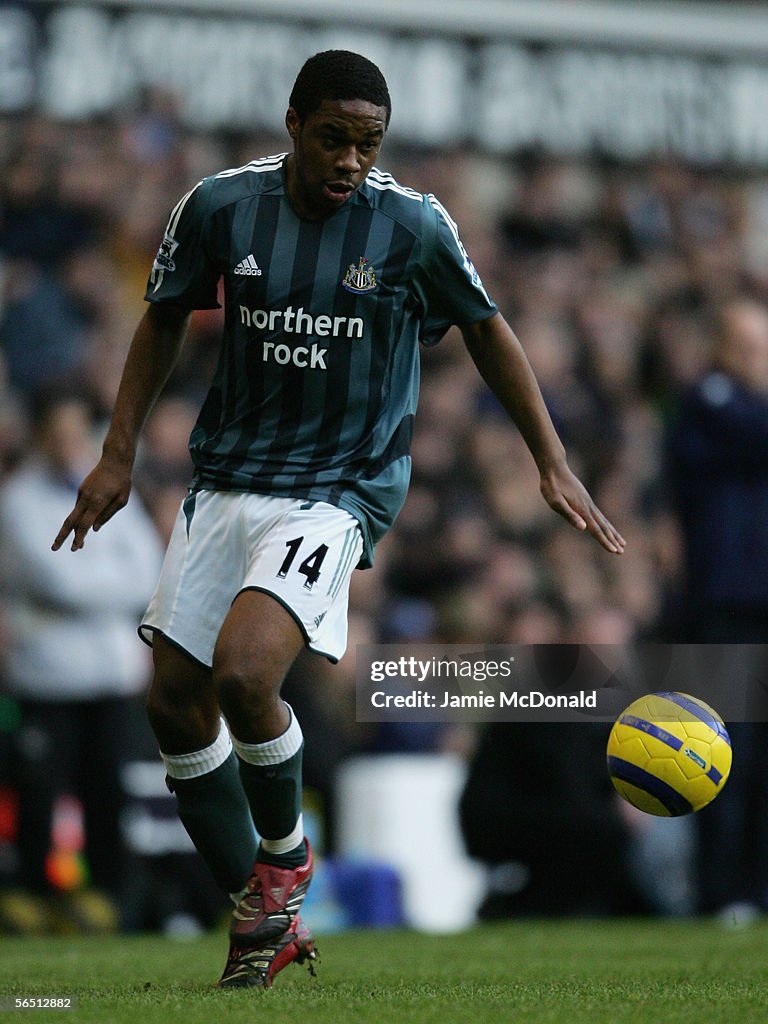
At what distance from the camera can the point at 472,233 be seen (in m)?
11.3

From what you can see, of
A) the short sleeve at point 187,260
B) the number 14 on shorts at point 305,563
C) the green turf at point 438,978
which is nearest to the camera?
the green turf at point 438,978

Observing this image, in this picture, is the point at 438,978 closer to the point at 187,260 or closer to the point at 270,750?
the point at 270,750

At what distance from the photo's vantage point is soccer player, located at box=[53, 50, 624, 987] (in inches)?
177

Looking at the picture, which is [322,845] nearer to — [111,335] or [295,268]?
[111,335]

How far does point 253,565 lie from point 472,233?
708 centimetres

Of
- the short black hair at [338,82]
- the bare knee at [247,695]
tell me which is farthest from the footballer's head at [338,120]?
the bare knee at [247,695]

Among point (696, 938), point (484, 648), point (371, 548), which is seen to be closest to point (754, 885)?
point (696, 938)

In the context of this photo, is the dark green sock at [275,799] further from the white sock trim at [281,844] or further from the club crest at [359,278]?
the club crest at [359,278]

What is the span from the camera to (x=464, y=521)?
9781mm

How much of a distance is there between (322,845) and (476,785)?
2.52ft

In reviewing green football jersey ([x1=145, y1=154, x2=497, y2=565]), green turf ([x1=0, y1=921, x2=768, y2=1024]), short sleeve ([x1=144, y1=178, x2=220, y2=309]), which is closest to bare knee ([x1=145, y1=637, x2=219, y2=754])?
green football jersey ([x1=145, y1=154, x2=497, y2=565])

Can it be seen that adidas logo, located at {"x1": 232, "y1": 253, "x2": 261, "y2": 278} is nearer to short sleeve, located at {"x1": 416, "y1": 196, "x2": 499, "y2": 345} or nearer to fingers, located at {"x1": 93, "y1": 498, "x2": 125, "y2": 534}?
short sleeve, located at {"x1": 416, "y1": 196, "x2": 499, "y2": 345}

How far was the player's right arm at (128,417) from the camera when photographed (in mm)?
4766

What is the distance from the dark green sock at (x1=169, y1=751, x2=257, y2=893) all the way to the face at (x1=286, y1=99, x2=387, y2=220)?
1.52m
